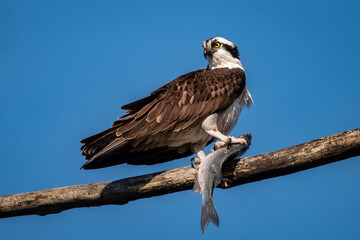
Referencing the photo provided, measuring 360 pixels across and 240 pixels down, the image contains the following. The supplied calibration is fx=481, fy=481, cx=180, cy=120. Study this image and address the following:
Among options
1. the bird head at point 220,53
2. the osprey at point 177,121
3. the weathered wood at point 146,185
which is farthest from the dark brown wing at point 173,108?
the weathered wood at point 146,185

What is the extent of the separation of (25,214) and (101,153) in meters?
1.08

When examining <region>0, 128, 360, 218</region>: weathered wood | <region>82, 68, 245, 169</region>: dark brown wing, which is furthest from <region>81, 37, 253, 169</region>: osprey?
<region>0, 128, 360, 218</region>: weathered wood

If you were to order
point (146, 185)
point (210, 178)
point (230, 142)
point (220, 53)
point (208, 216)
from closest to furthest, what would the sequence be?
point (208, 216) < point (210, 178) < point (146, 185) < point (230, 142) < point (220, 53)

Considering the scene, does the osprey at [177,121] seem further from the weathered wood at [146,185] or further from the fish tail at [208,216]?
the fish tail at [208,216]

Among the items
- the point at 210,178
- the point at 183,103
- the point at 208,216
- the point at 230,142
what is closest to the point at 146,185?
the point at 210,178

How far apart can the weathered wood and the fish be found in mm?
130

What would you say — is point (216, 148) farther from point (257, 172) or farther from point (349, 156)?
point (349, 156)

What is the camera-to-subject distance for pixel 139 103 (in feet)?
19.4

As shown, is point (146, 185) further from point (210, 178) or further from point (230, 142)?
point (230, 142)

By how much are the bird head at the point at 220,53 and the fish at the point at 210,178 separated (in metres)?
1.64

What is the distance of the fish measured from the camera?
427cm

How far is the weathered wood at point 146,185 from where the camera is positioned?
4602 mm

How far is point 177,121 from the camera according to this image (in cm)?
590

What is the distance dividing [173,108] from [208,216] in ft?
6.40
